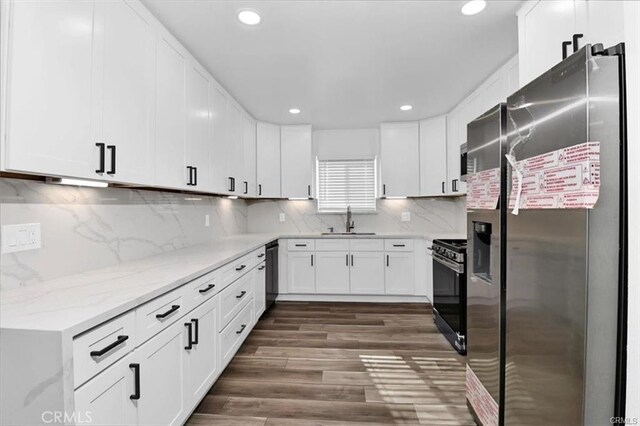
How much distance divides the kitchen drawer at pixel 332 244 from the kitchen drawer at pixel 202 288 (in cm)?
211

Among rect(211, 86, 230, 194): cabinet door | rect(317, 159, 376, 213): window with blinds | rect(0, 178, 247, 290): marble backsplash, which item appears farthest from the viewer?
rect(317, 159, 376, 213): window with blinds

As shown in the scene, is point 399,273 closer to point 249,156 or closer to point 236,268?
point 236,268

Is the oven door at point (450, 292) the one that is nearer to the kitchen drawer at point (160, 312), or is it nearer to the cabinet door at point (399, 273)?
the cabinet door at point (399, 273)

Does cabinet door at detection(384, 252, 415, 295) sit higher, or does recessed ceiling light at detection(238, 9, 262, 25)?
recessed ceiling light at detection(238, 9, 262, 25)

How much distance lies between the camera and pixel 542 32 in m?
1.68

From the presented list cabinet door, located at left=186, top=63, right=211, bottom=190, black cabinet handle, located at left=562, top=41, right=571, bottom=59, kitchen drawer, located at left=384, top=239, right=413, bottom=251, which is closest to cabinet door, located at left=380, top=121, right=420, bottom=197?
kitchen drawer, located at left=384, top=239, right=413, bottom=251

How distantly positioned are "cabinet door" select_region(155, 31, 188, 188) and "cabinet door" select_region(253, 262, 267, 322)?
4.31 feet

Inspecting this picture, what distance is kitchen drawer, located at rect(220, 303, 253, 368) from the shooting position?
2228mm

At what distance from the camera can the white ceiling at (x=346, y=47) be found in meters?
1.88

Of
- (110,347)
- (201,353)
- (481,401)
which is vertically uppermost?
(110,347)

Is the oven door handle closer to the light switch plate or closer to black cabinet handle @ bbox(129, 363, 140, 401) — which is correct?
black cabinet handle @ bbox(129, 363, 140, 401)

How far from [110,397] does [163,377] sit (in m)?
0.36

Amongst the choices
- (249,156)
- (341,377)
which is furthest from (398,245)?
(249,156)

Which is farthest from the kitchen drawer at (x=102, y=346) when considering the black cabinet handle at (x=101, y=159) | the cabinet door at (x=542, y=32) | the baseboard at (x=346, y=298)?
the baseboard at (x=346, y=298)
